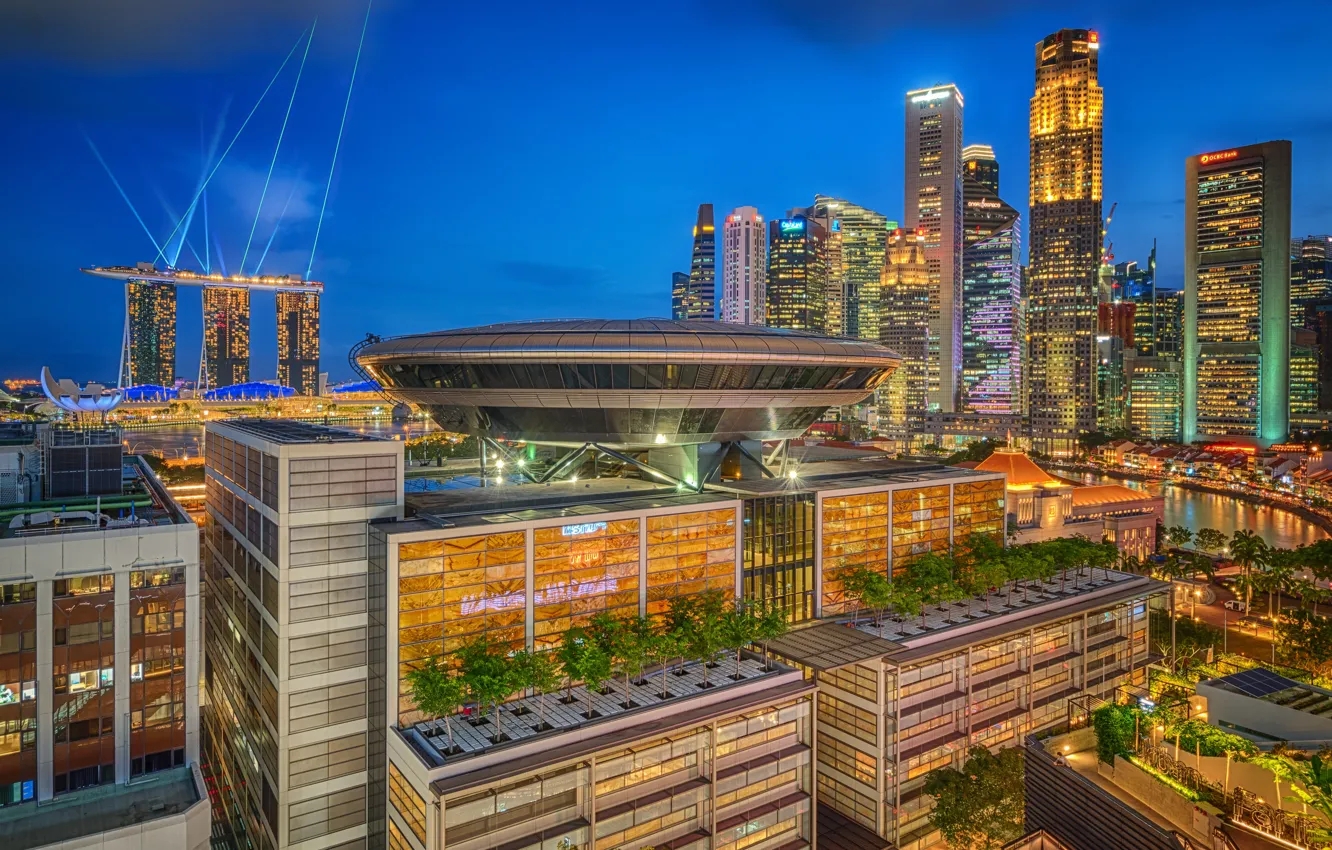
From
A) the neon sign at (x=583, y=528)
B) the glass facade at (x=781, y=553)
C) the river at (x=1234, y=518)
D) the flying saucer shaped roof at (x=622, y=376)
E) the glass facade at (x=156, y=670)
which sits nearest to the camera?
the glass facade at (x=156, y=670)

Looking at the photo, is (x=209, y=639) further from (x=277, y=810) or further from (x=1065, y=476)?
(x=1065, y=476)

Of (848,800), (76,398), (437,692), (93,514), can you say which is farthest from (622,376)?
(76,398)

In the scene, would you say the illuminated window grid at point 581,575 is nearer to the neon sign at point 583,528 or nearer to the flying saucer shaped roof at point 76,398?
the neon sign at point 583,528

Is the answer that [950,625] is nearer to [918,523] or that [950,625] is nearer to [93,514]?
[918,523]

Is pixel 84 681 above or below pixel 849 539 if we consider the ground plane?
below

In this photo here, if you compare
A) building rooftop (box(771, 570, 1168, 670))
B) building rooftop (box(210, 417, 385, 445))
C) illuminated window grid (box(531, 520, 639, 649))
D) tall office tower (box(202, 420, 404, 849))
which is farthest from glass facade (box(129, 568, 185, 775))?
building rooftop (box(771, 570, 1168, 670))

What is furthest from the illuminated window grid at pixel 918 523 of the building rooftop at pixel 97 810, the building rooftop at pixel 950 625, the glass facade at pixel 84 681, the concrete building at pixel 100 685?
the glass facade at pixel 84 681
